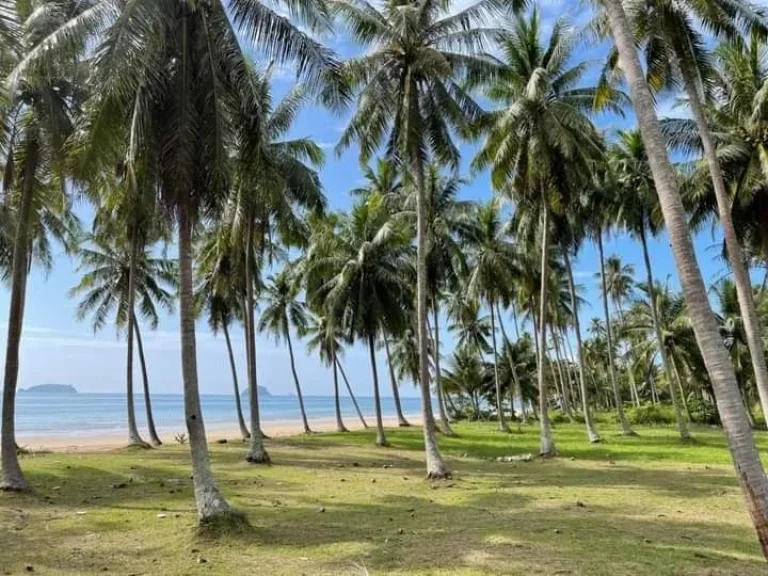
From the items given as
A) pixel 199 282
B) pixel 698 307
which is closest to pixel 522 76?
pixel 698 307

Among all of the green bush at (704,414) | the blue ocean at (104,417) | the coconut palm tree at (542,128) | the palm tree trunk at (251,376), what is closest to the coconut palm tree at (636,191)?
the coconut palm tree at (542,128)

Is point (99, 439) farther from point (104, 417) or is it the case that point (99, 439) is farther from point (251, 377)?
point (104, 417)

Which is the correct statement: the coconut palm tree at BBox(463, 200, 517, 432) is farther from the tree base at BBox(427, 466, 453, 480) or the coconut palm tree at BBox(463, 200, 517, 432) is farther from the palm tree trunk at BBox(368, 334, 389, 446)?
the tree base at BBox(427, 466, 453, 480)

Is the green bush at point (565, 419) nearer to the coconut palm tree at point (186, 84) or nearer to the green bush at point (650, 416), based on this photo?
the green bush at point (650, 416)

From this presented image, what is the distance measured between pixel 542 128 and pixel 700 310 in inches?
444

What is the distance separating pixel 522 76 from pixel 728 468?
474 inches

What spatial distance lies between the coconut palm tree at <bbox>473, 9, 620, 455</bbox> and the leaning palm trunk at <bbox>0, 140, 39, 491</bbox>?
10.9 m

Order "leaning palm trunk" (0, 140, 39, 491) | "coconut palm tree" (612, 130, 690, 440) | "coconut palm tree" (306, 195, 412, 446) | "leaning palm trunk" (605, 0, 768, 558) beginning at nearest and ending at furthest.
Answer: "leaning palm trunk" (605, 0, 768, 558) → "leaning palm trunk" (0, 140, 39, 491) → "coconut palm tree" (612, 130, 690, 440) → "coconut palm tree" (306, 195, 412, 446)

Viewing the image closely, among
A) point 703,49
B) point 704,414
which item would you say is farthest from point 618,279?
point 703,49

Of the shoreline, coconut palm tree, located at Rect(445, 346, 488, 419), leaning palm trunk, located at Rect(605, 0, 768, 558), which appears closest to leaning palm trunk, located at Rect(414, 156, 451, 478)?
leaning palm trunk, located at Rect(605, 0, 768, 558)

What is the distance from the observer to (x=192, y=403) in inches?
303

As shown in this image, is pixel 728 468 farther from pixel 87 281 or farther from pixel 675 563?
pixel 87 281

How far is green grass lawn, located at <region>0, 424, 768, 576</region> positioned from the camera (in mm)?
5852

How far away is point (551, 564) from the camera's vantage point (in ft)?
18.4
